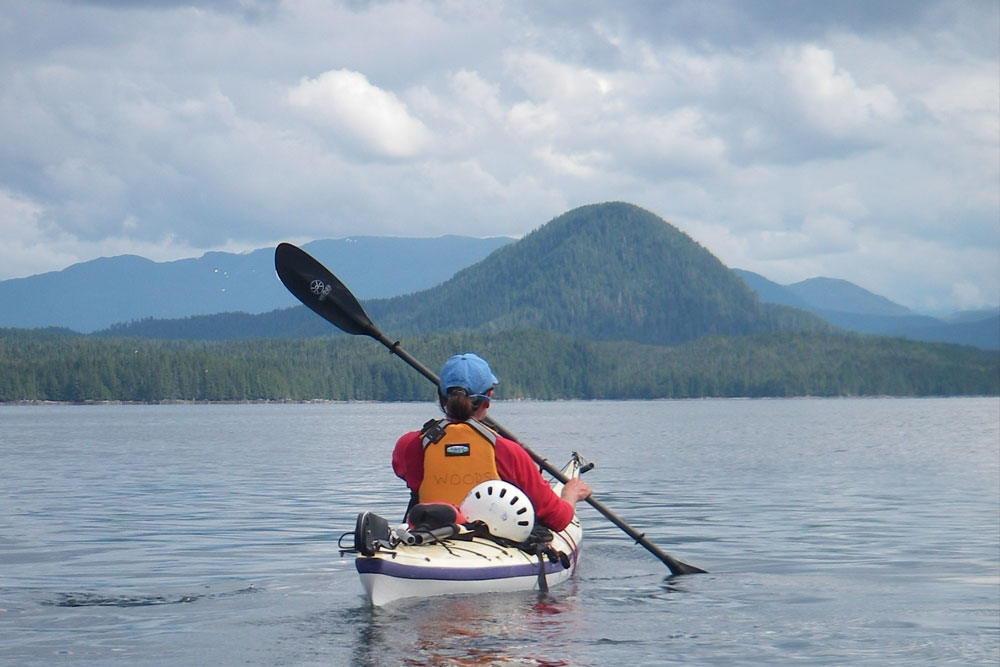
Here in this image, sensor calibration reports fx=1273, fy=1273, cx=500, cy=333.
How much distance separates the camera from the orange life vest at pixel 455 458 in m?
15.2

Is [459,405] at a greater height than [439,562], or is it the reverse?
[459,405]

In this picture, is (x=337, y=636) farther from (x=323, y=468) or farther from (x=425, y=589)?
(x=323, y=468)

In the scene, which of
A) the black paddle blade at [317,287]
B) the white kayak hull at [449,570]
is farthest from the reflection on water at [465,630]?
the black paddle blade at [317,287]

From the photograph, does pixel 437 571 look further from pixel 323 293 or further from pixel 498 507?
pixel 323 293

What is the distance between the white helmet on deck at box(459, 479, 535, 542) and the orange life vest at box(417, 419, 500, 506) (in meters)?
0.14

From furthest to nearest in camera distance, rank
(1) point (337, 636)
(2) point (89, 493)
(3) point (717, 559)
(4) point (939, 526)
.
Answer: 1. (2) point (89, 493)
2. (4) point (939, 526)
3. (3) point (717, 559)
4. (1) point (337, 636)

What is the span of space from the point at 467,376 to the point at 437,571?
7.69 feet

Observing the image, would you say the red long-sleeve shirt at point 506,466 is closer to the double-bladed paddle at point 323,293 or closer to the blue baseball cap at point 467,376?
the blue baseball cap at point 467,376

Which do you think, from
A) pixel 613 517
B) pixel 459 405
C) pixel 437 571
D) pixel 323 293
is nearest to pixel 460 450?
pixel 459 405

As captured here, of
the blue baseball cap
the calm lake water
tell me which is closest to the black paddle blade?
the calm lake water

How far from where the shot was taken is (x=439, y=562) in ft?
48.6

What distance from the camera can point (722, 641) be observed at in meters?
14.2

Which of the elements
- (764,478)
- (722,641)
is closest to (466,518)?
(722,641)

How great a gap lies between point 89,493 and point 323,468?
1425 centimetres
